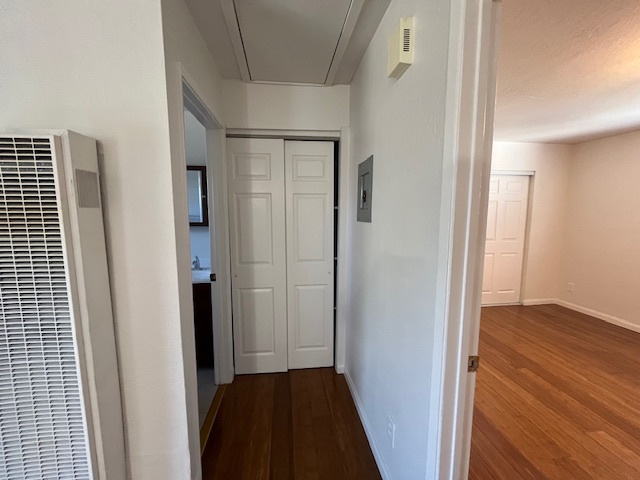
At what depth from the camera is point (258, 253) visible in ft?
7.49

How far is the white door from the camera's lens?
3.96m

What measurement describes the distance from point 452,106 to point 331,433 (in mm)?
1938

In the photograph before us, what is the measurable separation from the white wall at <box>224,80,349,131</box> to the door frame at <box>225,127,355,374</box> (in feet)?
0.15

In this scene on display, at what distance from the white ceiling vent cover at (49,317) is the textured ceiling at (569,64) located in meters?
2.06

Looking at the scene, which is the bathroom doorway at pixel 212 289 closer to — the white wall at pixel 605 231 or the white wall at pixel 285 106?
the white wall at pixel 285 106

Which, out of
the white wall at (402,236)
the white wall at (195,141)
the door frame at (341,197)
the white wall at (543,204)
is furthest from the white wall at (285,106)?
the white wall at (543,204)

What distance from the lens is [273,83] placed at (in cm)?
209

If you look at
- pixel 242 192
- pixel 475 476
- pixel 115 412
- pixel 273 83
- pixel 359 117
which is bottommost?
pixel 475 476

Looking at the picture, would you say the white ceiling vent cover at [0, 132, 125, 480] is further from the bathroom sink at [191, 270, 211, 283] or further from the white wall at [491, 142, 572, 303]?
the white wall at [491, 142, 572, 303]

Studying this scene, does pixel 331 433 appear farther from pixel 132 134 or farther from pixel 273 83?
pixel 273 83

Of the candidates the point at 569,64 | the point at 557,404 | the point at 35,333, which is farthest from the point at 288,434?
the point at 569,64

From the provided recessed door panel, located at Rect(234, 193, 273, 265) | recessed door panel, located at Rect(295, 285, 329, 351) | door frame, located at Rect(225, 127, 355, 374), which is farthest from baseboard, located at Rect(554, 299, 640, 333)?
recessed door panel, located at Rect(234, 193, 273, 265)

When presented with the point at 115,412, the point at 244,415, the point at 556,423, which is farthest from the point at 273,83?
the point at 556,423

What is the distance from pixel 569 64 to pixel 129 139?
8.69 feet
